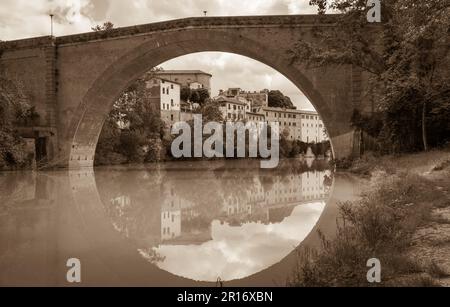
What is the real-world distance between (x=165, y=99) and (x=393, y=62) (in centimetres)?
5507

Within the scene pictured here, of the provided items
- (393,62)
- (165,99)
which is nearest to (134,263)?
(393,62)

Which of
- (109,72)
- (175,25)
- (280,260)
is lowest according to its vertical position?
(280,260)

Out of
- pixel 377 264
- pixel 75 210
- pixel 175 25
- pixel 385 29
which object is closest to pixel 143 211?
pixel 75 210

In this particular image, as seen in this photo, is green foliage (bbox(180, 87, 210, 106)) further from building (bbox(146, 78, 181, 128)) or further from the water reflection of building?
the water reflection of building

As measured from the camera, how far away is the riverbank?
13.5 ft

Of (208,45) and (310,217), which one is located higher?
(208,45)

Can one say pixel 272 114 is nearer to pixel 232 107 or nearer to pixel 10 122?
pixel 232 107

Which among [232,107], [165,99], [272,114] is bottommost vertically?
[272,114]

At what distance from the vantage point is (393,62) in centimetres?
1716

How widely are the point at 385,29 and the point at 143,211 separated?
43.6ft

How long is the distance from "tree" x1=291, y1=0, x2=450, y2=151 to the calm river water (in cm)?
516

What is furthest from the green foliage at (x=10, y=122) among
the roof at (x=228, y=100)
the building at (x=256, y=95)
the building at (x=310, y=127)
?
the building at (x=310, y=127)

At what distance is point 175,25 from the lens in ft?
77.0
